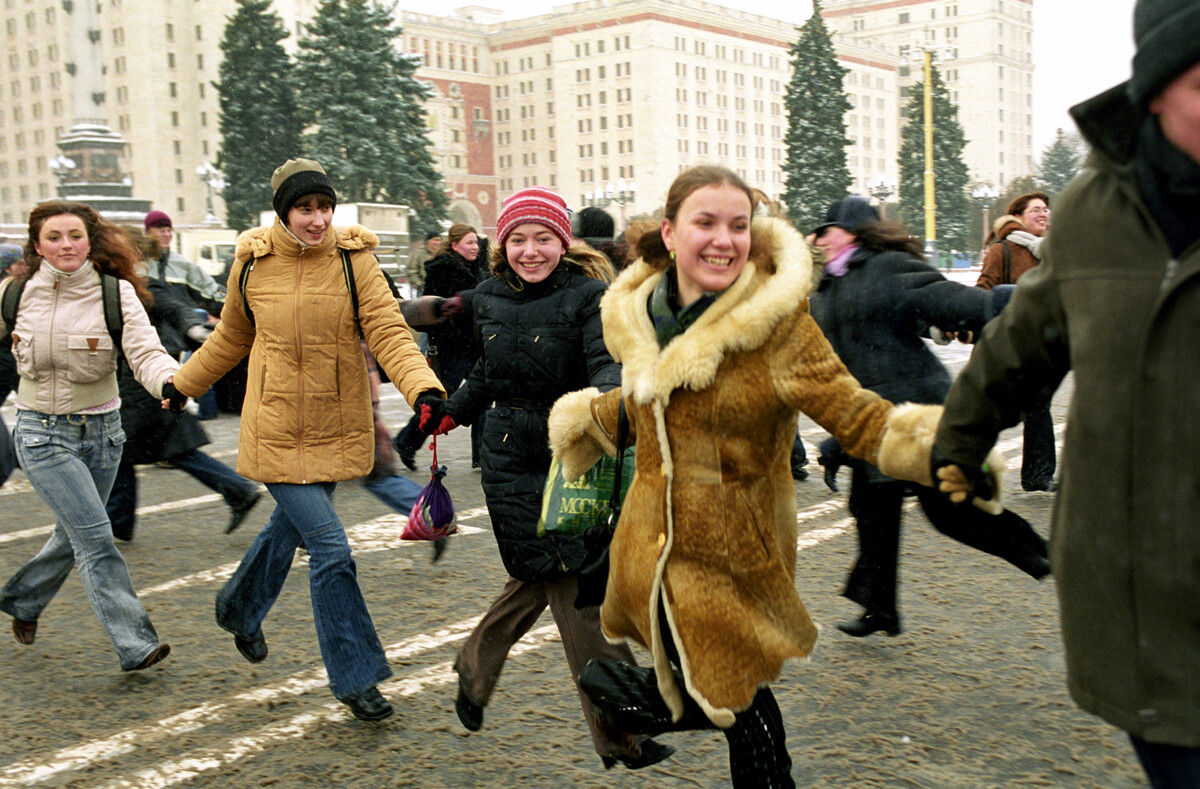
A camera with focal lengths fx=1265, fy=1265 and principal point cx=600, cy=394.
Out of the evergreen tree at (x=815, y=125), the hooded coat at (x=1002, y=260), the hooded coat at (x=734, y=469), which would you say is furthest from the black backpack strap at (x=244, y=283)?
the evergreen tree at (x=815, y=125)

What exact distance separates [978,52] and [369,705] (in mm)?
141319

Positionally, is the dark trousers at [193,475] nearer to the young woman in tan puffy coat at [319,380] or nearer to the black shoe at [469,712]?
the young woman in tan puffy coat at [319,380]

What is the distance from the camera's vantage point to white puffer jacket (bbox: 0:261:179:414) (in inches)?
207

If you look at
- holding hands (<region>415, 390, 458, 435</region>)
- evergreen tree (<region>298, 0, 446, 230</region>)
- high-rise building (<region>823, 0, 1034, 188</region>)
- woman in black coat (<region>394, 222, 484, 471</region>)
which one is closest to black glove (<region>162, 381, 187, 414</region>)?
holding hands (<region>415, 390, 458, 435</region>)

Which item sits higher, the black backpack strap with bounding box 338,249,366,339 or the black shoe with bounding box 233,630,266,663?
the black backpack strap with bounding box 338,249,366,339

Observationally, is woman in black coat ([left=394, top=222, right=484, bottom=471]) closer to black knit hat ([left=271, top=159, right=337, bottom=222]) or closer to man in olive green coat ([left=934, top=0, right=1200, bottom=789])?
black knit hat ([left=271, top=159, right=337, bottom=222])

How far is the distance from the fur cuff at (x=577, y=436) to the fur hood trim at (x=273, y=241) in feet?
4.39

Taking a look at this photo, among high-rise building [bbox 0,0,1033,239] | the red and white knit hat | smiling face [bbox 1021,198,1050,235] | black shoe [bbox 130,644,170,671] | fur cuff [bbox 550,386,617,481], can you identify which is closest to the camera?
fur cuff [bbox 550,386,617,481]

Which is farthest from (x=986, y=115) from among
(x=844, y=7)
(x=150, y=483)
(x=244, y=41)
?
(x=150, y=483)

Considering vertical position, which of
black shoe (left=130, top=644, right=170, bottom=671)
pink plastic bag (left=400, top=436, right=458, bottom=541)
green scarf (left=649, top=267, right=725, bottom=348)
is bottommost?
black shoe (left=130, top=644, right=170, bottom=671)

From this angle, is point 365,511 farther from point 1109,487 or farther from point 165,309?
point 1109,487

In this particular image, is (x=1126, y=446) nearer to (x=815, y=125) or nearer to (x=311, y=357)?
(x=311, y=357)

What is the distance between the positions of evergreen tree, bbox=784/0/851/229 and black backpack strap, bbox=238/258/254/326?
235 ft

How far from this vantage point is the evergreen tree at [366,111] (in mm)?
64750
